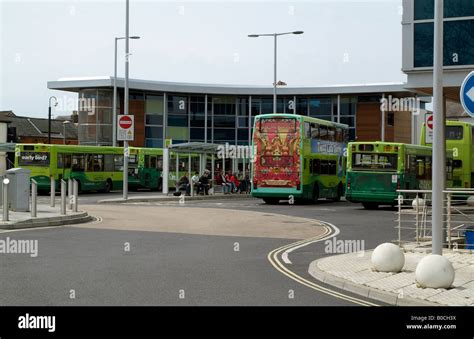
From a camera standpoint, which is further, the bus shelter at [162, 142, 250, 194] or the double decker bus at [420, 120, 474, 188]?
the bus shelter at [162, 142, 250, 194]

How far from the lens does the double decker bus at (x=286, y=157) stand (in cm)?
3409

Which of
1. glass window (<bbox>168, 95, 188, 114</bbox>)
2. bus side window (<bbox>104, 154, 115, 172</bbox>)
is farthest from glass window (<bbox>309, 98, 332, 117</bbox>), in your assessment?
bus side window (<bbox>104, 154, 115, 172</bbox>)

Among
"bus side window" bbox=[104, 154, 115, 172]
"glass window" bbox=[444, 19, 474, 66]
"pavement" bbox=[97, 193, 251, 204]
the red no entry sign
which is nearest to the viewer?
"glass window" bbox=[444, 19, 474, 66]

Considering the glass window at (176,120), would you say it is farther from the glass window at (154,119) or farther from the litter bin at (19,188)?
the litter bin at (19,188)

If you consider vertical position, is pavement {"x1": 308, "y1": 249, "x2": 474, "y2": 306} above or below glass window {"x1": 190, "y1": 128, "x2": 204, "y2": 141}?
below

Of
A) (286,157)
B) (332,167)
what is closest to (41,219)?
(286,157)

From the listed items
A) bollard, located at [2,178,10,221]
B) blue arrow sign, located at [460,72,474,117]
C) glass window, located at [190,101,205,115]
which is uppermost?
glass window, located at [190,101,205,115]

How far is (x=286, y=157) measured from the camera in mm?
34125

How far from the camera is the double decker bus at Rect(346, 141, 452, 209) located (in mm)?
30797

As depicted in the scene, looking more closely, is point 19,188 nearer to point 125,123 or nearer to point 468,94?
point 125,123

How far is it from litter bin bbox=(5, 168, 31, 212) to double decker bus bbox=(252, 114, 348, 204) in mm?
13554

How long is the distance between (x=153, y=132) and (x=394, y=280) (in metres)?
55.4

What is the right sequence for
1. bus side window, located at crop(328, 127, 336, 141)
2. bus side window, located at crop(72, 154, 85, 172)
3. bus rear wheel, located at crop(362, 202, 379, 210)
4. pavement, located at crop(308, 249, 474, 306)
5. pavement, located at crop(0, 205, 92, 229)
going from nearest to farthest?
pavement, located at crop(308, 249, 474, 306), pavement, located at crop(0, 205, 92, 229), bus rear wheel, located at crop(362, 202, 379, 210), bus side window, located at crop(328, 127, 336, 141), bus side window, located at crop(72, 154, 85, 172)

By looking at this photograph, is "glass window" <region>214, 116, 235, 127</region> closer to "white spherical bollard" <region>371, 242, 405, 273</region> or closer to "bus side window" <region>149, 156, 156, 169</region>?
"bus side window" <region>149, 156, 156, 169</region>
